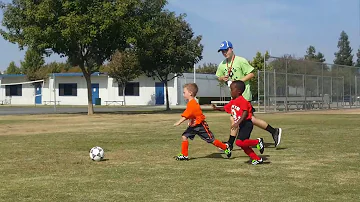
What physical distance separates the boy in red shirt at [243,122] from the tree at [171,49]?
2373cm

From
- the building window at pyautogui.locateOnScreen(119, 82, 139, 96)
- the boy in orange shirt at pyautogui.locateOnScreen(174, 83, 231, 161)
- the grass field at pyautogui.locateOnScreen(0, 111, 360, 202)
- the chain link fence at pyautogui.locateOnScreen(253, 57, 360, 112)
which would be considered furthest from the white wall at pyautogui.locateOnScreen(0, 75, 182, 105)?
the boy in orange shirt at pyautogui.locateOnScreen(174, 83, 231, 161)

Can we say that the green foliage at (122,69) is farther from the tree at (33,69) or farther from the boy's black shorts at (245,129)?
the boy's black shorts at (245,129)

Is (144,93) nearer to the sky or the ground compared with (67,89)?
nearer to the ground

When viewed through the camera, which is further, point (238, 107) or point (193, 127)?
point (193, 127)

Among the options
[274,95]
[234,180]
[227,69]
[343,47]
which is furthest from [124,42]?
[343,47]

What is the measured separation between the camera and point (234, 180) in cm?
638

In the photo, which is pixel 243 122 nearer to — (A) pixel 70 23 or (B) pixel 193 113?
(B) pixel 193 113

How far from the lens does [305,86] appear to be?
3697cm

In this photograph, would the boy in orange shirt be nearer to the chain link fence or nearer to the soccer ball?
the soccer ball

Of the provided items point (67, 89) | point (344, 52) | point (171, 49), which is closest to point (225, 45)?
point (171, 49)

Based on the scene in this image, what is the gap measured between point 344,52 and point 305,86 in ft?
260

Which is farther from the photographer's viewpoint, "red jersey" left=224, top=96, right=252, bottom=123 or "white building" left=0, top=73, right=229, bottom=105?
"white building" left=0, top=73, right=229, bottom=105

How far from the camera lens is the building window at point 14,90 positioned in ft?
224

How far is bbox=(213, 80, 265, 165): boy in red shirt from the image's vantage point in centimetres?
782
